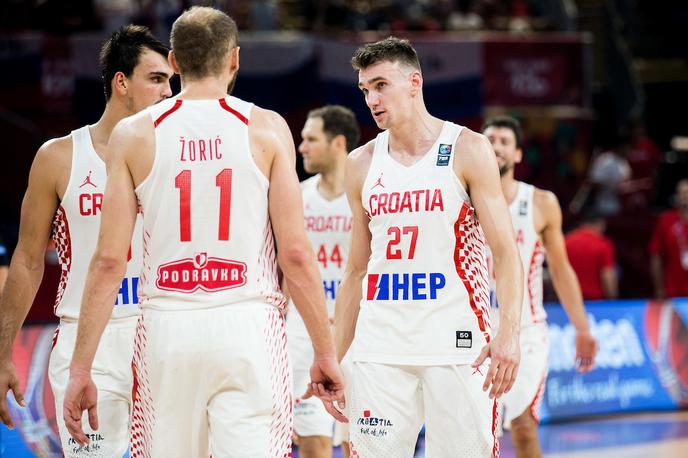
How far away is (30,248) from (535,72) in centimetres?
1295

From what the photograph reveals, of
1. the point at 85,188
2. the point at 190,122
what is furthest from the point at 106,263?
the point at 85,188

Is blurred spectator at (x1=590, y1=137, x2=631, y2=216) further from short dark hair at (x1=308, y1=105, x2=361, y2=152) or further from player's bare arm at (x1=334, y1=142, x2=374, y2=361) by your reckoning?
player's bare arm at (x1=334, y1=142, x2=374, y2=361)

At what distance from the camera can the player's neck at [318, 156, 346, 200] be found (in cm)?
768

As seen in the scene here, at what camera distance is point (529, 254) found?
7.53m

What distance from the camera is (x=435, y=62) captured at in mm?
15977

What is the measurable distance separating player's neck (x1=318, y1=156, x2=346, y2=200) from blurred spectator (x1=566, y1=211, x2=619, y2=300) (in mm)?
6455

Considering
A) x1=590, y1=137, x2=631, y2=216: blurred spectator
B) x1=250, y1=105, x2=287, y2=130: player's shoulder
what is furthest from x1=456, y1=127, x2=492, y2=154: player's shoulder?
x1=590, y1=137, x2=631, y2=216: blurred spectator

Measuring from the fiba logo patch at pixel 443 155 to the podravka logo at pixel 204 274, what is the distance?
1.44 meters

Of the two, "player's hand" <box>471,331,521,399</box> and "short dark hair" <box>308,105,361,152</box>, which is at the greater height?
"short dark hair" <box>308,105,361,152</box>

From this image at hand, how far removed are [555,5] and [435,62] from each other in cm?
424

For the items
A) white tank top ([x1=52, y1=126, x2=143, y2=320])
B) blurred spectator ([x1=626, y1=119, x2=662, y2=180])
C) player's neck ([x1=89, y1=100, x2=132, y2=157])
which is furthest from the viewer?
blurred spectator ([x1=626, y1=119, x2=662, y2=180])

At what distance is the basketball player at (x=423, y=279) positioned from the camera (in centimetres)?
504

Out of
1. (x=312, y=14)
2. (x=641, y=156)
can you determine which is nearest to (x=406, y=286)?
(x=312, y=14)

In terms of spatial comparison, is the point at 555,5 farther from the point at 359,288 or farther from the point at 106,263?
the point at 106,263
